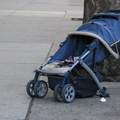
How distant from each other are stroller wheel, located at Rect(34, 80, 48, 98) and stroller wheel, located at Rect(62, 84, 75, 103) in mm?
436

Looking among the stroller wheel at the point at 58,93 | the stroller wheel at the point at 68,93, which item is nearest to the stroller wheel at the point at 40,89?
the stroller wheel at the point at 58,93

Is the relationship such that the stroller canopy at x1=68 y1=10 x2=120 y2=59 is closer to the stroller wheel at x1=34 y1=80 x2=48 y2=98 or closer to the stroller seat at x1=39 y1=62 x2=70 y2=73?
the stroller seat at x1=39 y1=62 x2=70 y2=73

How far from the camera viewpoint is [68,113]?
5.57 m

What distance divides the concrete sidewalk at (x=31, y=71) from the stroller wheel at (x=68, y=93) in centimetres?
8

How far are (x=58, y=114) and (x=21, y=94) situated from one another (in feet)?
3.71

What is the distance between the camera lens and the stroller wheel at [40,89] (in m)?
6.07

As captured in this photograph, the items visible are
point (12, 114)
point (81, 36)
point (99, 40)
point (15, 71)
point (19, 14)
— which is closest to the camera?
point (12, 114)

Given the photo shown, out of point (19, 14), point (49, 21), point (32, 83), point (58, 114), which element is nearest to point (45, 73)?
point (32, 83)

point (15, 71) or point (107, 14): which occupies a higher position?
point (107, 14)

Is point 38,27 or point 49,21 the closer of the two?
point 38,27

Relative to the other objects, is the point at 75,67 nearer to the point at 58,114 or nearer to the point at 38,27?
the point at 58,114

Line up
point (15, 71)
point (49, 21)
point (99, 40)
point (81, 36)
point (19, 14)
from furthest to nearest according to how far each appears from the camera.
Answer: point (19, 14)
point (49, 21)
point (15, 71)
point (81, 36)
point (99, 40)

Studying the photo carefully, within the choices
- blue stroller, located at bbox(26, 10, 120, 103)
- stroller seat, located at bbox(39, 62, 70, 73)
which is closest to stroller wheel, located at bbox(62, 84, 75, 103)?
blue stroller, located at bbox(26, 10, 120, 103)

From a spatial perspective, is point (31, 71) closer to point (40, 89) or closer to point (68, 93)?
point (40, 89)
